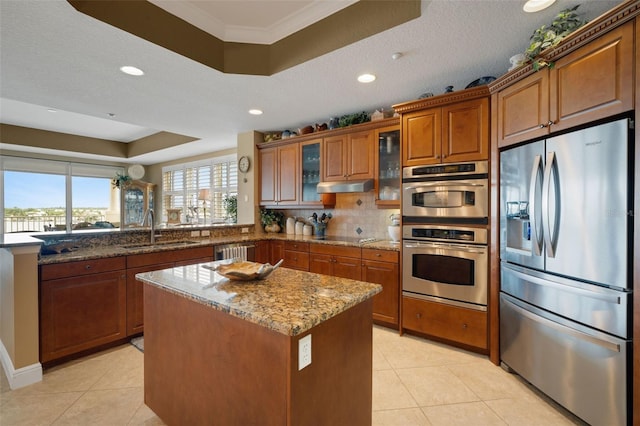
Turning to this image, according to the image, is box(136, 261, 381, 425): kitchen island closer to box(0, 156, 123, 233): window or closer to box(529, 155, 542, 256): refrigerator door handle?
box(529, 155, 542, 256): refrigerator door handle

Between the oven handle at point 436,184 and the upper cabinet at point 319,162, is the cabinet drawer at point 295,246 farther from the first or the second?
the oven handle at point 436,184

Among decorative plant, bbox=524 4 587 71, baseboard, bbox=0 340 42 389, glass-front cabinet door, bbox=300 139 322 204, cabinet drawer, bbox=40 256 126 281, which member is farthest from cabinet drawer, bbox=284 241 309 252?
decorative plant, bbox=524 4 587 71

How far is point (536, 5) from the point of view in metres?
1.83

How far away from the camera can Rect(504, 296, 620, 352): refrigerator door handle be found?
160 cm

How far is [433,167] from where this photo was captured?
281cm

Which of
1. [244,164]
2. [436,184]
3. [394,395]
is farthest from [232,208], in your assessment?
[394,395]

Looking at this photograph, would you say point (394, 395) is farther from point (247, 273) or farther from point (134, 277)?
point (134, 277)

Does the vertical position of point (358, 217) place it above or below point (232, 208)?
below

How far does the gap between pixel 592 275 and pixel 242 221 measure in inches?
171

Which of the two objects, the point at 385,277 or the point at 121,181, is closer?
the point at 385,277

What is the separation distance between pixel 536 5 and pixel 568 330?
2053 millimetres

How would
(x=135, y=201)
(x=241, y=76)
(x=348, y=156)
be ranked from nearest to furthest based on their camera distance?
(x=241, y=76) → (x=348, y=156) → (x=135, y=201)

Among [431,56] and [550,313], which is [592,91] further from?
[550,313]

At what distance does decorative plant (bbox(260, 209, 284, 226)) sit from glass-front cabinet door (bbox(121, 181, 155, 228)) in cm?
518
